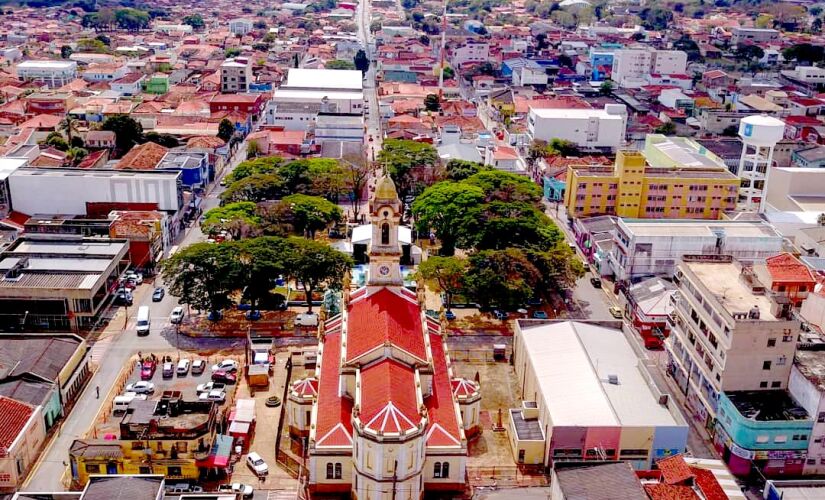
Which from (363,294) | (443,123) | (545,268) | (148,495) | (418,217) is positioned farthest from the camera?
(443,123)

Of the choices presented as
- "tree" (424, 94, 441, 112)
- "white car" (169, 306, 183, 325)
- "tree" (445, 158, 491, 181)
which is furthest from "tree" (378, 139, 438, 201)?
"tree" (424, 94, 441, 112)

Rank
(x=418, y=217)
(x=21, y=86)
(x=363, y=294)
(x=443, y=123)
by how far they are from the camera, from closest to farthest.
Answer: (x=363, y=294) < (x=418, y=217) < (x=443, y=123) < (x=21, y=86)

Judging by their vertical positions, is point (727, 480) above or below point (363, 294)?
below

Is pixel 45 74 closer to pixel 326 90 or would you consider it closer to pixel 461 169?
pixel 326 90

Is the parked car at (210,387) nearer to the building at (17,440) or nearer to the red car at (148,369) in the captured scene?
the red car at (148,369)

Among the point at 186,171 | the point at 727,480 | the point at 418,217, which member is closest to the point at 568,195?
the point at 418,217

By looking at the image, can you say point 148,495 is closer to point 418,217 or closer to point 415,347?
point 415,347

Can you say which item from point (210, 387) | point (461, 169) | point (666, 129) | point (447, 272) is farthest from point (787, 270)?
point (666, 129)

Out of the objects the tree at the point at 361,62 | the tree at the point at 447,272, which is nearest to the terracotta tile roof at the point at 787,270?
the tree at the point at 447,272
